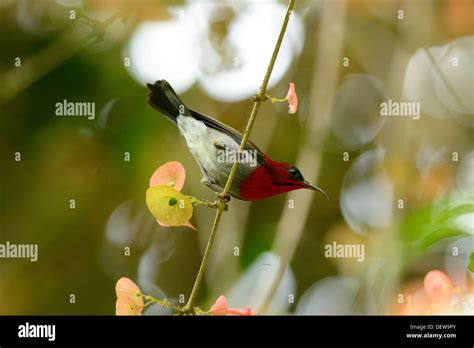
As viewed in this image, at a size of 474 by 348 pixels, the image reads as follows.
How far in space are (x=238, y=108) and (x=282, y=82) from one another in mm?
269

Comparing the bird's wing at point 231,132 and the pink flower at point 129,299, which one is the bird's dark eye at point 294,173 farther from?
the pink flower at point 129,299

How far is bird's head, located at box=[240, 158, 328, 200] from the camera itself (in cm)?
257

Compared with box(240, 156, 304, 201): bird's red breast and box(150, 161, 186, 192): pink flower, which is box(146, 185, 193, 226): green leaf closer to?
box(150, 161, 186, 192): pink flower

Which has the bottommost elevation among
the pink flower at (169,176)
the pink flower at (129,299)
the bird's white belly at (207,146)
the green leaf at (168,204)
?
the pink flower at (129,299)

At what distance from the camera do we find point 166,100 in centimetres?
271

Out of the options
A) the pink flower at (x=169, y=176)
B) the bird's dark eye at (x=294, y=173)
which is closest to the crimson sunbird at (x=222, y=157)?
the bird's dark eye at (x=294, y=173)

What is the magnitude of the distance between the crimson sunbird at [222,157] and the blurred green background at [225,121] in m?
0.25

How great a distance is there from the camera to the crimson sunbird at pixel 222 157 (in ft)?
8.41

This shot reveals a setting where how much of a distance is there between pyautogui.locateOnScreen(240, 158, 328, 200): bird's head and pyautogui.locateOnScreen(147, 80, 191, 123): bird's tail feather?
455 mm

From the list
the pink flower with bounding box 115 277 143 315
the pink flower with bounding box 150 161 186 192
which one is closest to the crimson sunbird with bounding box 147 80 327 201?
the pink flower with bounding box 150 161 186 192

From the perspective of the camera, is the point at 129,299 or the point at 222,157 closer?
the point at 129,299

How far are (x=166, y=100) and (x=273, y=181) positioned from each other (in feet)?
1.98

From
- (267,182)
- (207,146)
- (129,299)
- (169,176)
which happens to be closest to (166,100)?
(207,146)

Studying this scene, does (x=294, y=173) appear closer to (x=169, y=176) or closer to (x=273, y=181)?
(x=273, y=181)
